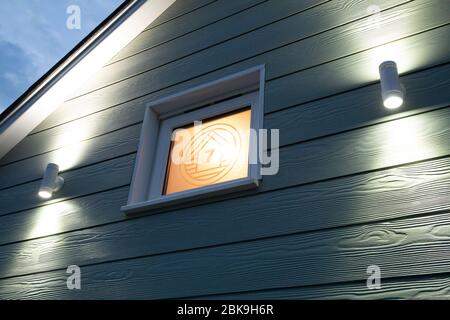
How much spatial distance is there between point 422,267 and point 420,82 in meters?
0.69

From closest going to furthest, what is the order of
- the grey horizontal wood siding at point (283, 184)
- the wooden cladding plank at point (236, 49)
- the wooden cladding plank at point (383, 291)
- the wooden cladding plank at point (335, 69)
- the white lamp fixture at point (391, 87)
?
1. the wooden cladding plank at point (383, 291)
2. the grey horizontal wood siding at point (283, 184)
3. the white lamp fixture at point (391, 87)
4. the wooden cladding plank at point (335, 69)
5. the wooden cladding plank at point (236, 49)

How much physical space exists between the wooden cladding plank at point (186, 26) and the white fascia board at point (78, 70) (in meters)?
0.07

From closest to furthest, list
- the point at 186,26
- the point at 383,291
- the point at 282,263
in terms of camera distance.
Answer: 1. the point at 383,291
2. the point at 282,263
3. the point at 186,26

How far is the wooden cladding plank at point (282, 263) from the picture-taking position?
47.4 inches

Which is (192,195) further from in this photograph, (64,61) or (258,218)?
(64,61)

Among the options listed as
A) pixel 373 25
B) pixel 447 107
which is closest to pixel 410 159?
pixel 447 107

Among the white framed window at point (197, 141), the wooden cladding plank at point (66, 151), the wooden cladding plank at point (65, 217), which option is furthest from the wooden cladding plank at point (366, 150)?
the wooden cladding plank at point (66, 151)

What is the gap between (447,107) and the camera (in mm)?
1390

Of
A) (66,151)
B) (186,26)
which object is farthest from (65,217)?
(186,26)

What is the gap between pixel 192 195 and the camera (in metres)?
1.75

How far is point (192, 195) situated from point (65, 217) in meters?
0.79

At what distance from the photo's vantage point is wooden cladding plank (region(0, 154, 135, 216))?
83.0 inches

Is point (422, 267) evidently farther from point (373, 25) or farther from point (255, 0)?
point (255, 0)

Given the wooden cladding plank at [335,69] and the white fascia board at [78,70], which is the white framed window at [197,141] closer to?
the wooden cladding plank at [335,69]
